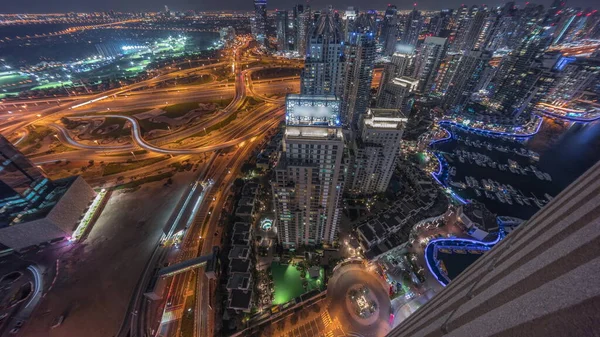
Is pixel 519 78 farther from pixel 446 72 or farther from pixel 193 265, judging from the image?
pixel 193 265

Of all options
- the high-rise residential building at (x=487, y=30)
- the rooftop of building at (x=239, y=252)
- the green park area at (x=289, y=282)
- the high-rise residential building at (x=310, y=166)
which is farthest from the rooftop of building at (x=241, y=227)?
the high-rise residential building at (x=487, y=30)

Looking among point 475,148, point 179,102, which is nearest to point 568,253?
point 475,148

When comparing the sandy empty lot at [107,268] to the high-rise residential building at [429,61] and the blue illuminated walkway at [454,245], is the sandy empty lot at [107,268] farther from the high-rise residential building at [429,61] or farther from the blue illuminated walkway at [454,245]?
the high-rise residential building at [429,61]

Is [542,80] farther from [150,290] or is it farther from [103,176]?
[103,176]

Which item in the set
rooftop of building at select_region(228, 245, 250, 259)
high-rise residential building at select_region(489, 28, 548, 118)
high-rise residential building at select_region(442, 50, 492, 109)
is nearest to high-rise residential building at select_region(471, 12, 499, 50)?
high-rise residential building at select_region(489, 28, 548, 118)

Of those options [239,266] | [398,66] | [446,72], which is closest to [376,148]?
[239,266]

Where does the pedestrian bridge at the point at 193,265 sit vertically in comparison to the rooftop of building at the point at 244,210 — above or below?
below

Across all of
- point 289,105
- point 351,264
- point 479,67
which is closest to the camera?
point 289,105
